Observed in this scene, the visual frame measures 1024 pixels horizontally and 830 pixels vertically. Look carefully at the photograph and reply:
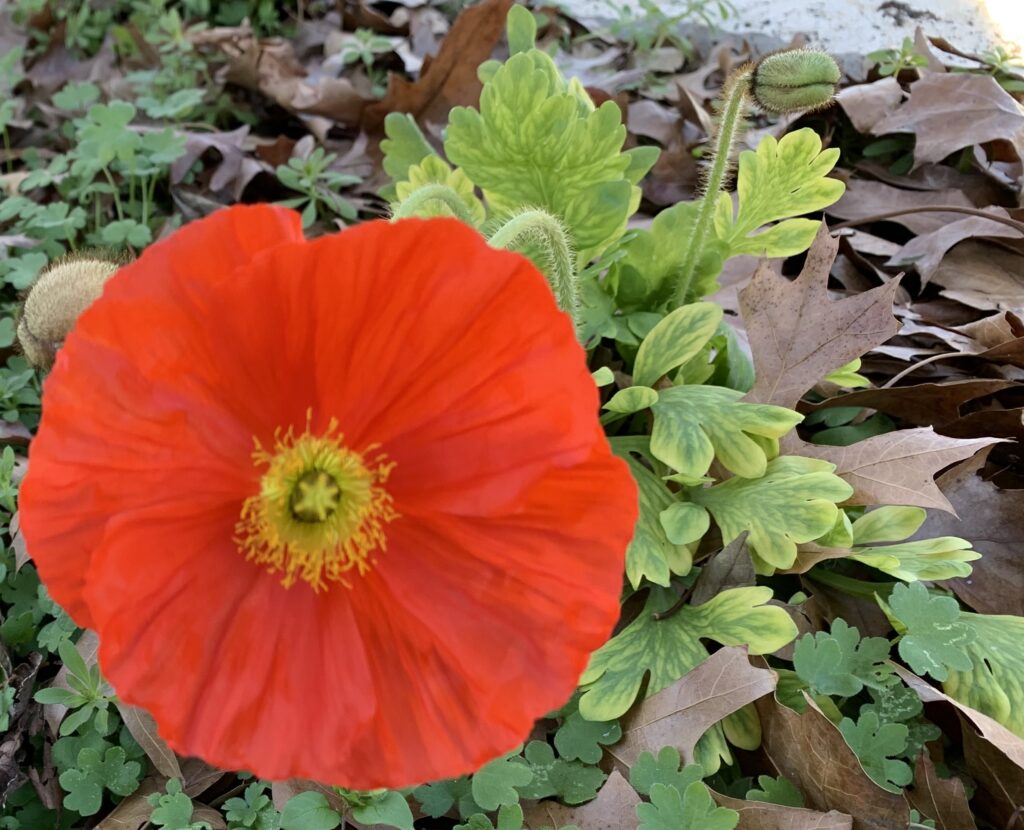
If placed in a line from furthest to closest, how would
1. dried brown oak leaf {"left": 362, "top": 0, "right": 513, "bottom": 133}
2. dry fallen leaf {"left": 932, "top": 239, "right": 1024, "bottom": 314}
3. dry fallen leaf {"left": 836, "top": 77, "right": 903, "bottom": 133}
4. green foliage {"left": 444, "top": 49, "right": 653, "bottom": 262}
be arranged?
dried brown oak leaf {"left": 362, "top": 0, "right": 513, "bottom": 133} → dry fallen leaf {"left": 836, "top": 77, "right": 903, "bottom": 133} → dry fallen leaf {"left": 932, "top": 239, "right": 1024, "bottom": 314} → green foliage {"left": 444, "top": 49, "right": 653, "bottom": 262}

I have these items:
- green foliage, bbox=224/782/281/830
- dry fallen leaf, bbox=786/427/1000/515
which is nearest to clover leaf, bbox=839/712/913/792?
dry fallen leaf, bbox=786/427/1000/515

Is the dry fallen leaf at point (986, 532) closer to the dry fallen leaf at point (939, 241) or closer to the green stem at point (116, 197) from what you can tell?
the dry fallen leaf at point (939, 241)

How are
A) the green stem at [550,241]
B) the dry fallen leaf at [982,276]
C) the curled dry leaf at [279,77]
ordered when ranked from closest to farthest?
the green stem at [550,241]
the dry fallen leaf at [982,276]
the curled dry leaf at [279,77]

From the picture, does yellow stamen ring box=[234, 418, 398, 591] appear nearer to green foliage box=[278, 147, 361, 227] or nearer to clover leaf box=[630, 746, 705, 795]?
clover leaf box=[630, 746, 705, 795]

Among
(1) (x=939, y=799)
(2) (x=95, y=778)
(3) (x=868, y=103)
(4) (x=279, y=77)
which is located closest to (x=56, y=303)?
(2) (x=95, y=778)

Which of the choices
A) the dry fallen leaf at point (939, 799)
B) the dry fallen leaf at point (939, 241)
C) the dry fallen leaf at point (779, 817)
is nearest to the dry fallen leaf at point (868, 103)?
the dry fallen leaf at point (939, 241)

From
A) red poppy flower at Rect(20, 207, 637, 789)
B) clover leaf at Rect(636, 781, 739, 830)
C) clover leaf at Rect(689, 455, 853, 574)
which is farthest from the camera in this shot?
clover leaf at Rect(689, 455, 853, 574)
